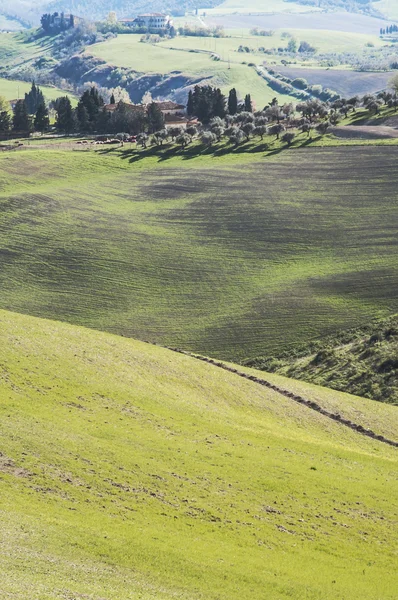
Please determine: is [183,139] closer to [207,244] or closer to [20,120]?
[20,120]

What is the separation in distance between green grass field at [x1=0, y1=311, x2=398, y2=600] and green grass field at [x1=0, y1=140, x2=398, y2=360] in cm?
2745

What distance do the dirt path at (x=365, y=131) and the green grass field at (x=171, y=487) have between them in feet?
325

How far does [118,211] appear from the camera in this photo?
13250 cm

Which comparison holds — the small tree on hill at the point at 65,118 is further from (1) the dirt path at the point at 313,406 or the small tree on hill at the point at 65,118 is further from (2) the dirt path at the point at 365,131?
(1) the dirt path at the point at 313,406

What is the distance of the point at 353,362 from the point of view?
81.6m

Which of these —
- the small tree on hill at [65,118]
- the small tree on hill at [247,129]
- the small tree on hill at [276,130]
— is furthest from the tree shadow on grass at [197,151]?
the small tree on hill at [65,118]

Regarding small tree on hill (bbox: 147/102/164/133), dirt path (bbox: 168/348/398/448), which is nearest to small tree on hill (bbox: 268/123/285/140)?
small tree on hill (bbox: 147/102/164/133)

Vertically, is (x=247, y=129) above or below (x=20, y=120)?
below

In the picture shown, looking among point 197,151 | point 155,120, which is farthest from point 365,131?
point 155,120

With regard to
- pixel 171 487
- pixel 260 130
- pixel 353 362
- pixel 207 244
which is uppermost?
pixel 260 130

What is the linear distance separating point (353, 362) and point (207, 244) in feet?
137

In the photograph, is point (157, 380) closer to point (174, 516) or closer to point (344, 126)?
point (174, 516)

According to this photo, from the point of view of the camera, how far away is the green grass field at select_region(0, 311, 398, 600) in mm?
36906

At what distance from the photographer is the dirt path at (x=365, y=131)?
157m
